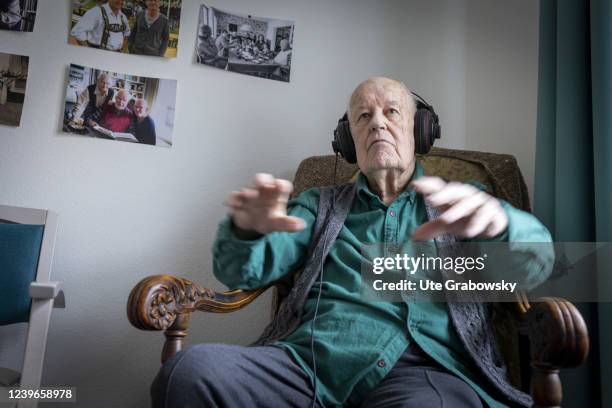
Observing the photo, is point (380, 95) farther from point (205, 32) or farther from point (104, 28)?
point (104, 28)

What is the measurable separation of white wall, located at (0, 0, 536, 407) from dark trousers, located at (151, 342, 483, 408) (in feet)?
2.27

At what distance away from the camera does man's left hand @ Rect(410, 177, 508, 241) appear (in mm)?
663

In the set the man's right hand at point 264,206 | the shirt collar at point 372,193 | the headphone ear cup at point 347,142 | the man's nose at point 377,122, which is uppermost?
the man's nose at point 377,122

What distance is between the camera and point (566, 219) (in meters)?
1.08

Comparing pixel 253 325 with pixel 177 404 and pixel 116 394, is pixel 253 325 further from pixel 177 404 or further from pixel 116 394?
pixel 177 404

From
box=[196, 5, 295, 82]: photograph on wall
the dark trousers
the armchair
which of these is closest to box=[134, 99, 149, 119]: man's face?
box=[196, 5, 295, 82]: photograph on wall

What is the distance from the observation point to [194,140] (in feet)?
5.01

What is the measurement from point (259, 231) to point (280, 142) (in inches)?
32.1

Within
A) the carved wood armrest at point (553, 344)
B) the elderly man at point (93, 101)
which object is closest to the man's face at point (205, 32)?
the elderly man at point (93, 101)

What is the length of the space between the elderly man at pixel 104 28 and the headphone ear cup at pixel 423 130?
1.03 m

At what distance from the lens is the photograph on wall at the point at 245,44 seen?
1.55 m

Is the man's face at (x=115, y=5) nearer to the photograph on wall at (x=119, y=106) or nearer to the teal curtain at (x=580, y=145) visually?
the photograph on wall at (x=119, y=106)

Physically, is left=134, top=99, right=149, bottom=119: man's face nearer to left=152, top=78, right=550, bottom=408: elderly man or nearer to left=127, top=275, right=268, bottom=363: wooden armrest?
left=152, top=78, right=550, bottom=408: elderly man

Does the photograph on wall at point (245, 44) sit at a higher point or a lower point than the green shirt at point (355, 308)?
higher
